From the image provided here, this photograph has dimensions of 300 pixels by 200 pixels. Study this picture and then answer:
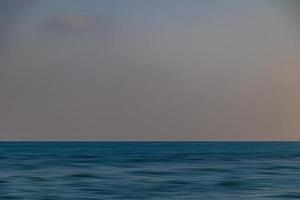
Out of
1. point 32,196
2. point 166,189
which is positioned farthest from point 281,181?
point 32,196

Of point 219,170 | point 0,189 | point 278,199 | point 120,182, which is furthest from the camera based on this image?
point 219,170

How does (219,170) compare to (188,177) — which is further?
(219,170)

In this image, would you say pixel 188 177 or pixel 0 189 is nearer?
pixel 0 189

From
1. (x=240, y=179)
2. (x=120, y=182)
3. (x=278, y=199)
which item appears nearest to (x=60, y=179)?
(x=120, y=182)

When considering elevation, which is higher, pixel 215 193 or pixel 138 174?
pixel 138 174

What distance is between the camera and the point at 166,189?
2241 cm

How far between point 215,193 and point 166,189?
1621 millimetres

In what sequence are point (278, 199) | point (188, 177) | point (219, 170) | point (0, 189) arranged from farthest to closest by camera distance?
point (219, 170), point (188, 177), point (0, 189), point (278, 199)

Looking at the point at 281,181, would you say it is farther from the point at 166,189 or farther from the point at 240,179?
the point at 166,189

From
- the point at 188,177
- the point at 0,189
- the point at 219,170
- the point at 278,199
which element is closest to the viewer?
the point at 278,199

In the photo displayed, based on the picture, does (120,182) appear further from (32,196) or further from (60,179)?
(32,196)

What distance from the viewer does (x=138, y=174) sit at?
2816 centimetres

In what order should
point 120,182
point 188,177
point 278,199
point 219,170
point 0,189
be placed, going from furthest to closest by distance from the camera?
point 219,170
point 188,177
point 120,182
point 0,189
point 278,199

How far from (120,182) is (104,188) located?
1.95m
